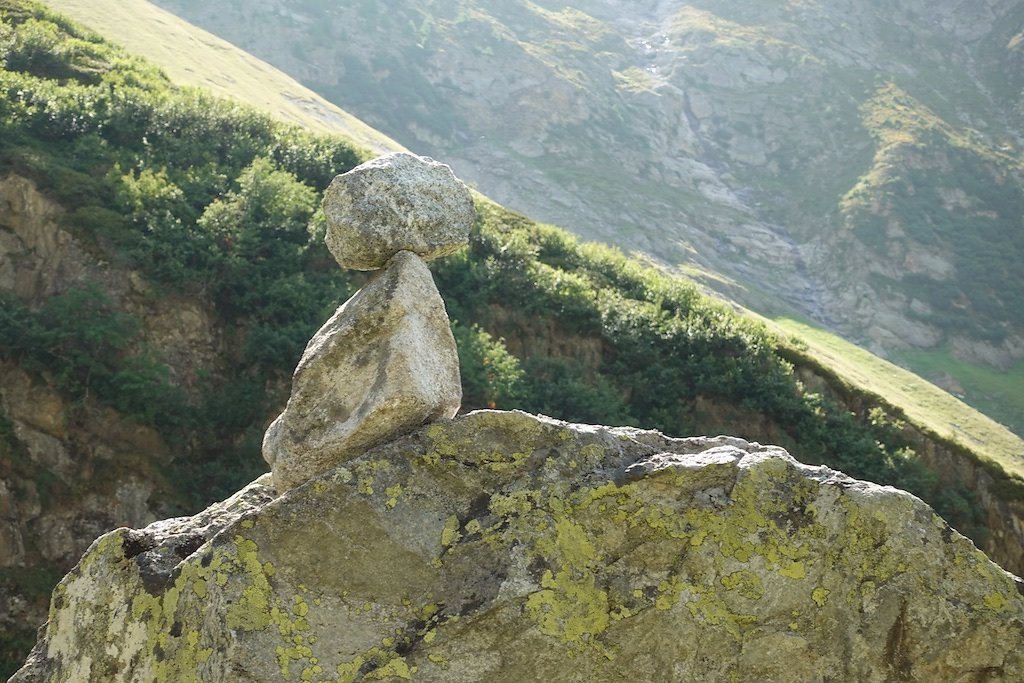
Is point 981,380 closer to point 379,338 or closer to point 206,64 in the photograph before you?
point 206,64

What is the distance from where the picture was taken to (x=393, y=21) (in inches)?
4695

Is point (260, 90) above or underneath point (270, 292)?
underneath

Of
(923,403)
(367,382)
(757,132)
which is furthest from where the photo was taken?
(757,132)

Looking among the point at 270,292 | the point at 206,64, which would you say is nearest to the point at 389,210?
the point at 270,292

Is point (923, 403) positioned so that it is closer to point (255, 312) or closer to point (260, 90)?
point (255, 312)

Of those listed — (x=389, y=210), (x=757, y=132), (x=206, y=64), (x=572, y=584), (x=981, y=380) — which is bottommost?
(x=981, y=380)

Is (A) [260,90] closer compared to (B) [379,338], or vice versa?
(B) [379,338]

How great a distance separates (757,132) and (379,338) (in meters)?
120

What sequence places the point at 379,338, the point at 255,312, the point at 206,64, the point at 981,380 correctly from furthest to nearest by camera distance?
the point at 981,380, the point at 206,64, the point at 255,312, the point at 379,338

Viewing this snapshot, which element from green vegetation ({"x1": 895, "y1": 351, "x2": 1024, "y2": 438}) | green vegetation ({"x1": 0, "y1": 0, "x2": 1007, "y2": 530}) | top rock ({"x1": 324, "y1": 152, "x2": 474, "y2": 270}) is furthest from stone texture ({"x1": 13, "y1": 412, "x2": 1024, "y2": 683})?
green vegetation ({"x1": 895, "y1": 351, "x2": 1024, "y2": 438})

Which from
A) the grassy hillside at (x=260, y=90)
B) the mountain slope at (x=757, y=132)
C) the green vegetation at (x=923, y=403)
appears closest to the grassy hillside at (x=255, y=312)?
the green vegetation at (x=923, y=403)

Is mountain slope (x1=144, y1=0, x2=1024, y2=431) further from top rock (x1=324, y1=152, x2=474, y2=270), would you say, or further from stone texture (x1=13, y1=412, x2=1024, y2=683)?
stone texture (x1=13, y1=412, x2=1024, y2=683)

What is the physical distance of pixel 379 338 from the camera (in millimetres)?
8320

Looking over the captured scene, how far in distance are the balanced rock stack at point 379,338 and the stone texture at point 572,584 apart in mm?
647
